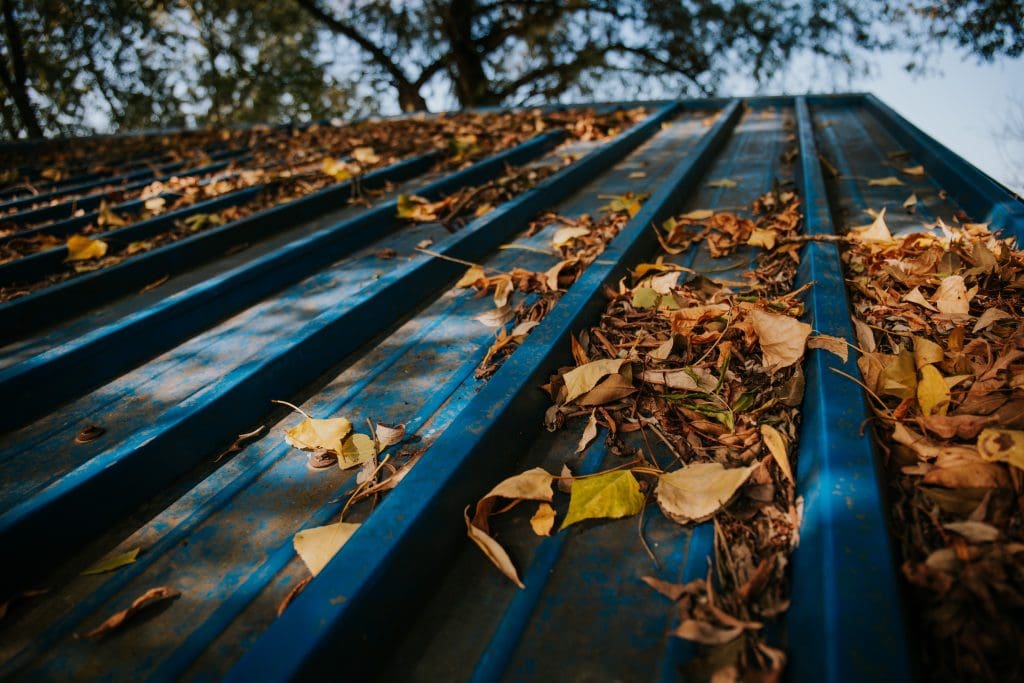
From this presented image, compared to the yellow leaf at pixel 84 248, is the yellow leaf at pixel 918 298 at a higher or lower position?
lower

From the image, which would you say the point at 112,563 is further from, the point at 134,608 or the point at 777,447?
the point at 777,447

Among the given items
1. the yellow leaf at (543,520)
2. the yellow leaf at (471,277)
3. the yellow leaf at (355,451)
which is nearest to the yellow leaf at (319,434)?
the yellow leaf at (355,451)

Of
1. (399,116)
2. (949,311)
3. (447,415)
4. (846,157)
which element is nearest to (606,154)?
(846,157)

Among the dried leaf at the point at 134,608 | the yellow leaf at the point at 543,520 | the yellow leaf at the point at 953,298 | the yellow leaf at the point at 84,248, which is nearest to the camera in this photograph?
the dried leaf at the point at 134,608

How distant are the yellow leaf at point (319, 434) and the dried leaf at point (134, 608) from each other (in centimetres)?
41

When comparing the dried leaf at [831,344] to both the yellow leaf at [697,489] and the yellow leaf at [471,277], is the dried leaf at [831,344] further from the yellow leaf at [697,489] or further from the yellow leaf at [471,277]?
the yellow leaf at [471,277]

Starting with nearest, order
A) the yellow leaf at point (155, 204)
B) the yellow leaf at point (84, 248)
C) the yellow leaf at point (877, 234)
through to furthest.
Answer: the yellow leaf at point (877, 234) < the yellow leaf at point (84, 248) < the yellow leaf at point (155, 204)

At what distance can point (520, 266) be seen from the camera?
7.39ft

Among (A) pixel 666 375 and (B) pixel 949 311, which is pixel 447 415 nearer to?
(A) pixel 666 375

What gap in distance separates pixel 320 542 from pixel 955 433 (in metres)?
1.21

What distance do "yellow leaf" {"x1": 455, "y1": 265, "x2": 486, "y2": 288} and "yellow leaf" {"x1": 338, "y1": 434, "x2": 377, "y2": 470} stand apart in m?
0.93

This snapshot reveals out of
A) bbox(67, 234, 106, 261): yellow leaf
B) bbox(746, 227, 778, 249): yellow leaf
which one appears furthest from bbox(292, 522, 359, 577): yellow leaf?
bbox(67, 234, 106, 261): yellow leaf

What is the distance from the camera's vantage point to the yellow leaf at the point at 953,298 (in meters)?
1.40

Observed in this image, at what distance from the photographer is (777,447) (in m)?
1.06
